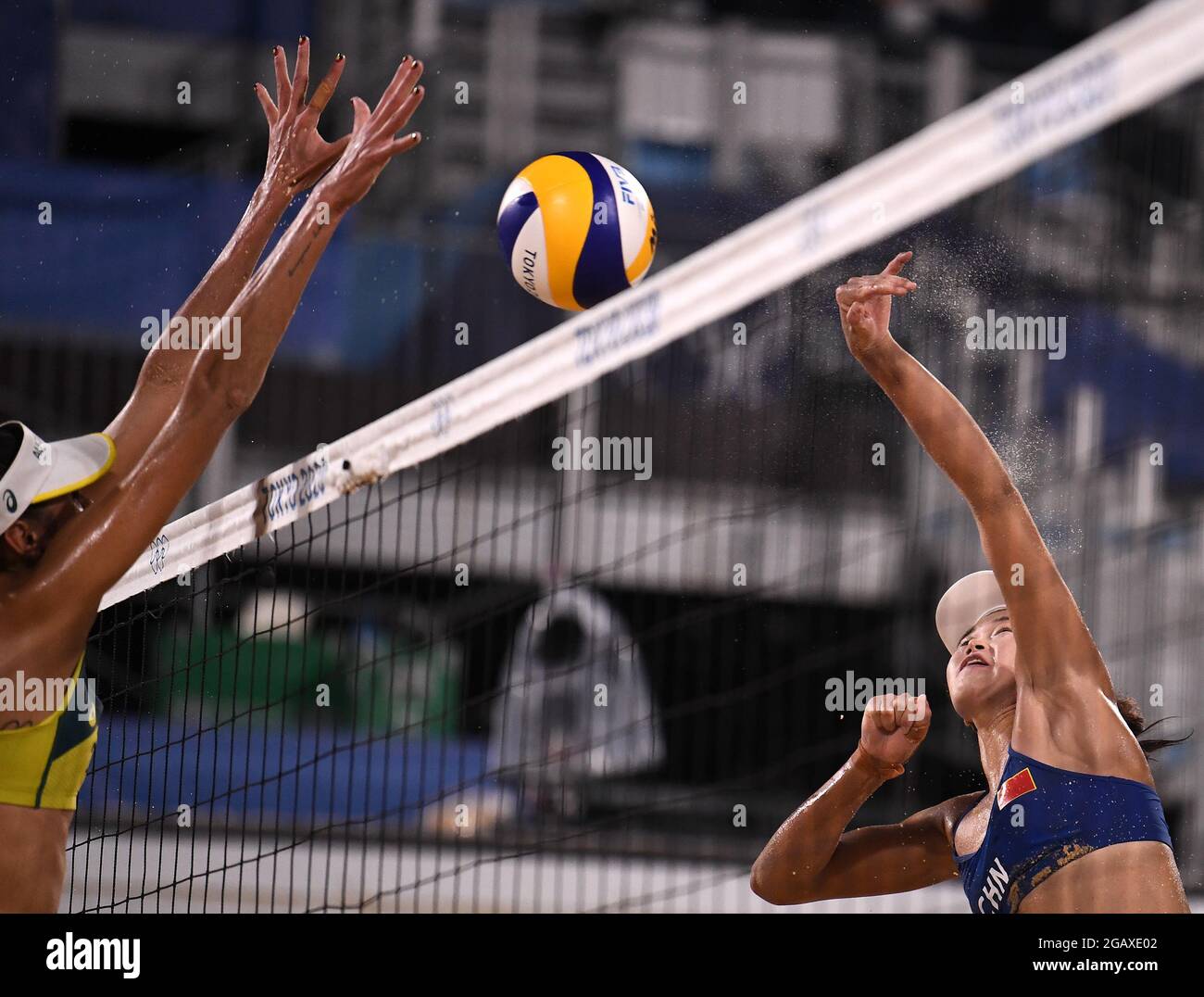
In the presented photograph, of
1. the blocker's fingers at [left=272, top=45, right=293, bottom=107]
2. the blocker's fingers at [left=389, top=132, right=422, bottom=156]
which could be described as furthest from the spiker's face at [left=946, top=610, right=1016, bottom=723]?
the blocker's fingers at [left=272, top=45, right=293, bottom=107]

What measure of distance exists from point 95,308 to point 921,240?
759 centimetres

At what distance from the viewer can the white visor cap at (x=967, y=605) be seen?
3039 mm

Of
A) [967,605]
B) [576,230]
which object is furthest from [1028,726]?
[576,230]

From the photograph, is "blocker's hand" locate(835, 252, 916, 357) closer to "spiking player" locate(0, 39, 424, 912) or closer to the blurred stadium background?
"spiking player" locate(0, 39, 424, 912)

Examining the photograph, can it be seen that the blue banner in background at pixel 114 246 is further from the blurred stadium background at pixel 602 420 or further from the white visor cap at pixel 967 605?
the white visor cap at pixel 967 605

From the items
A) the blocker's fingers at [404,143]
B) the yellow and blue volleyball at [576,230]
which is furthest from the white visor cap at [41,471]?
the yellow and blue volleyball at [576,230]

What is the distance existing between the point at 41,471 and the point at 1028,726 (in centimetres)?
201

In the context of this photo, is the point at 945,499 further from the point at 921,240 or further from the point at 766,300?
the point at 921,240

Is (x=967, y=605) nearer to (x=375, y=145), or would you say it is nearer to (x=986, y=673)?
(x=986, y=673)

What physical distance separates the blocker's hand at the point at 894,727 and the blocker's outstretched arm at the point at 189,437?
1.46 m

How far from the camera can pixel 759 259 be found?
3.05 metres

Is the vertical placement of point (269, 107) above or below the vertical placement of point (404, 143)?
above

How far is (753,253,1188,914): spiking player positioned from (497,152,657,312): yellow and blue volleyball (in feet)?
2.70

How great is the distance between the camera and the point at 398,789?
29.2 feet
